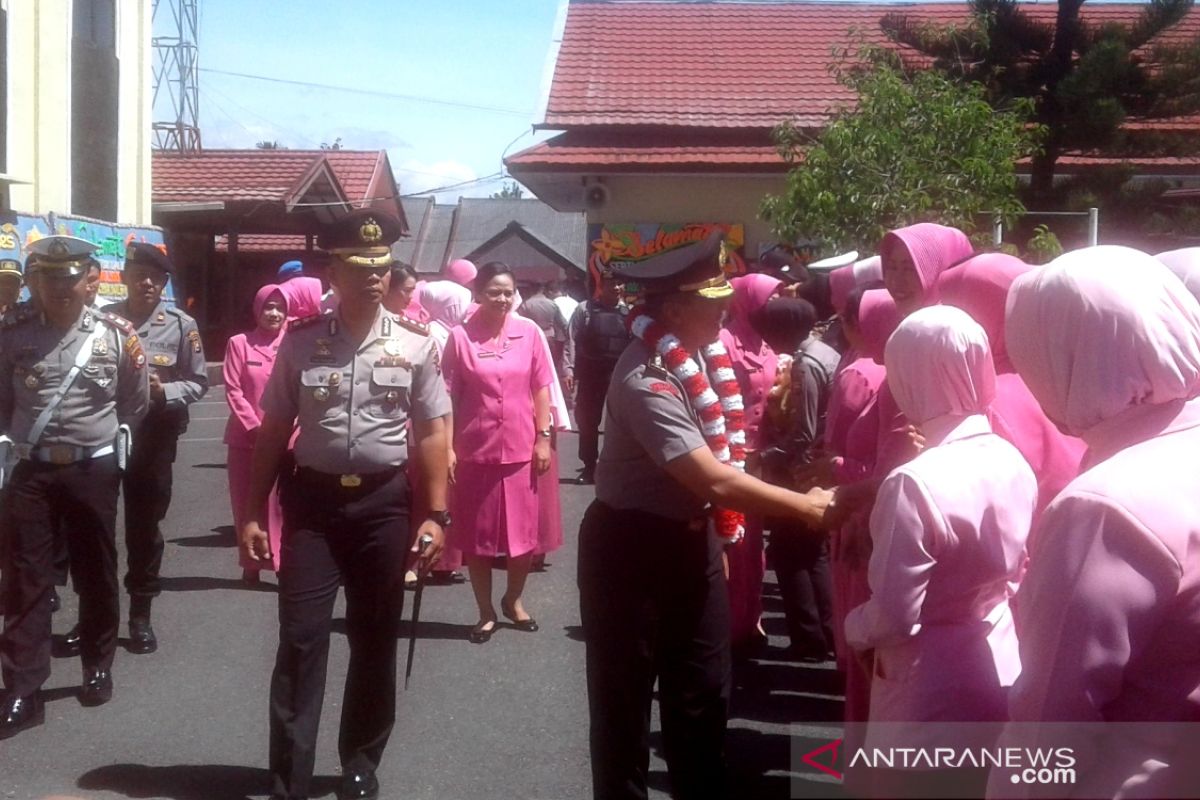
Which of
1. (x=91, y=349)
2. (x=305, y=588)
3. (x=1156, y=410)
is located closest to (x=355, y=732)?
(x=305, y=588)

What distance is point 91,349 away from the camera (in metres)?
6.04

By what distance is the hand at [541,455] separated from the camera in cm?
761

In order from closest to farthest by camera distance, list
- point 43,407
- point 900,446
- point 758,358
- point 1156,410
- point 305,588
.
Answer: point 1156,410
point 900,446
point 305,588
point 43,407
point 758,358

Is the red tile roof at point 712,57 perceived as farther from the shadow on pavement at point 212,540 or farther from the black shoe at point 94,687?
the black shoe at point 94,687

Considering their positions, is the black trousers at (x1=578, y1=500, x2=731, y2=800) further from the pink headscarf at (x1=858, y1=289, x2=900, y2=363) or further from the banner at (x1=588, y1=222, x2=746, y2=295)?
the banner at (x1=588, y1=222, x2=746, y2=295)

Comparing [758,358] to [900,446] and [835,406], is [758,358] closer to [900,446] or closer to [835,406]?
[835,406]

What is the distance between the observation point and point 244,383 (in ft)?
28.5

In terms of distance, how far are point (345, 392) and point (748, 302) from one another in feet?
9.25

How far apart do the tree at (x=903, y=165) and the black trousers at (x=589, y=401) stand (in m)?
2.15

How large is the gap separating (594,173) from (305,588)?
16128 mm

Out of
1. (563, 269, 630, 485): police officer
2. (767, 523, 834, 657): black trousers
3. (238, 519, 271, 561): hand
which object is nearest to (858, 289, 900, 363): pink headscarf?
(767, 523, 834, 657): black trousers

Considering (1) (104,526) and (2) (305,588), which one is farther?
(1) (104,526)

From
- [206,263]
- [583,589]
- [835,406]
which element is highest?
[835,406]

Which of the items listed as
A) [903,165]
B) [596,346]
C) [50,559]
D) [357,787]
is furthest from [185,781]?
[903,165]
